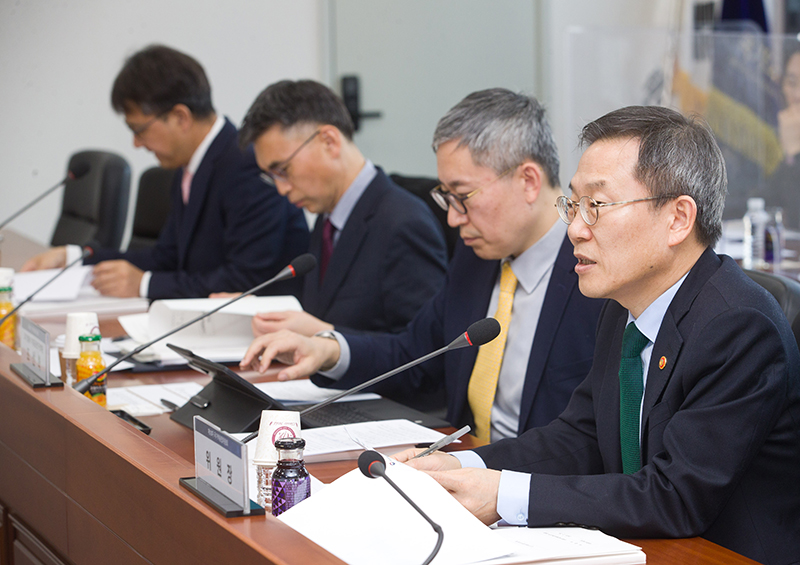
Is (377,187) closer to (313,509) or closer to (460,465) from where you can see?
(460,465)

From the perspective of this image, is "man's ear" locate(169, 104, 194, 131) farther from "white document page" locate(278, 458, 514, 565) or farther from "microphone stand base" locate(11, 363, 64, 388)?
"white document page" locate(278, 458, 514, 565)

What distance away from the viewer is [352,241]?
86.2 inches

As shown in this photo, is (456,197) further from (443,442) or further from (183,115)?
(183,115)

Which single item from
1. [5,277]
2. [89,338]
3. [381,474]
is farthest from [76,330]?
[381,474]

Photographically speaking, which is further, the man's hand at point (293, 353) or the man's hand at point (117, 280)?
the man's hand at point (117, 280)

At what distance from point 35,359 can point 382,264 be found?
2.95 feet

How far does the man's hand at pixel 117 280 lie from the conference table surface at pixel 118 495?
1108mm

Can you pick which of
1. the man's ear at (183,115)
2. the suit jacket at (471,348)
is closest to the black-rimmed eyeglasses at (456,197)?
the suit jacket at (471,348)

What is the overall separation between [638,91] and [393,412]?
3.14 meters

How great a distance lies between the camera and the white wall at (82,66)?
447 centimetres

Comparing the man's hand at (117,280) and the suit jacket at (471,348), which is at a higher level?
the suit jacket at (471,348)

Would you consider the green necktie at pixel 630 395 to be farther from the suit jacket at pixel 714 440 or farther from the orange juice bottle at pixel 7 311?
the orange juice bottle at pixel 7 311

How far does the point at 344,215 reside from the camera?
2281 millimetres

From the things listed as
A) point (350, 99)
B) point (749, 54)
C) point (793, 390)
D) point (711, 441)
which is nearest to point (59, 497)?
point (711, 441)
